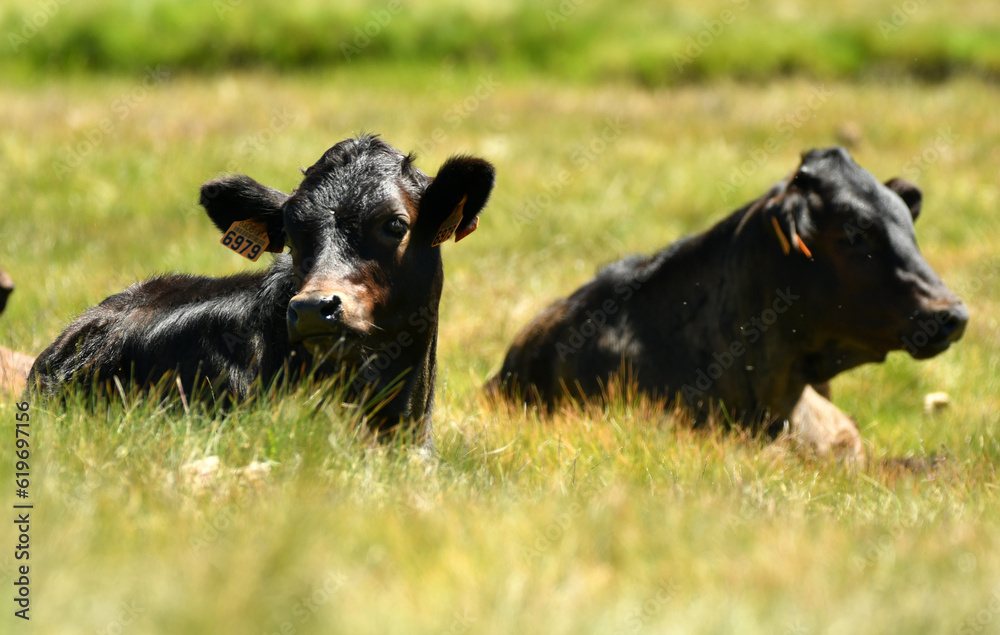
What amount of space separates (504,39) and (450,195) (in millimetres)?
20343

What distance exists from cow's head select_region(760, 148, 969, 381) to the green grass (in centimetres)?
1630

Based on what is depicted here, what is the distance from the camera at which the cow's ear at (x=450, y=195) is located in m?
5.42

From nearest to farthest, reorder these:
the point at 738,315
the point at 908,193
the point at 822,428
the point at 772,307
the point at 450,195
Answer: the point at 450,195 < the point at 772,307 < the point at 738,315 < the point at 822,428 < the point at 908,193

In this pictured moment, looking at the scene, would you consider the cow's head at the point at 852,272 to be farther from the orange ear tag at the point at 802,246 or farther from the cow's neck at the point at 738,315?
the cow's neck at the point at 738,315

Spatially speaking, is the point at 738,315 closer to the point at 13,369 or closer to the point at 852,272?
the point at 852,272

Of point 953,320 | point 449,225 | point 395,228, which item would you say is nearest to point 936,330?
point 953,320

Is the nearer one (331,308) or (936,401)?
(331,308)

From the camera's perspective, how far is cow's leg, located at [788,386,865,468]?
708 cm

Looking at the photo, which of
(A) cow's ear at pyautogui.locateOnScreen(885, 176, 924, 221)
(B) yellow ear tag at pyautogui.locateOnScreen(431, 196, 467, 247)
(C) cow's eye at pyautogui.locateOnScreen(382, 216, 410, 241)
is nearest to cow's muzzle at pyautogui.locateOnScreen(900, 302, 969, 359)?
(A) cow's ear at pyautogui.locateOnScreen(885, 176, 924, 221)

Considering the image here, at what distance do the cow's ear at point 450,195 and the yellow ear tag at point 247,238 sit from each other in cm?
85

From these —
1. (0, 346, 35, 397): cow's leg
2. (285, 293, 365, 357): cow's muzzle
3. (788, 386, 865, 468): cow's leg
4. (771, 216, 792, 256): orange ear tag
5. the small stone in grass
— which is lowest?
the small stone in grass

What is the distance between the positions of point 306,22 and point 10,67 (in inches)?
242

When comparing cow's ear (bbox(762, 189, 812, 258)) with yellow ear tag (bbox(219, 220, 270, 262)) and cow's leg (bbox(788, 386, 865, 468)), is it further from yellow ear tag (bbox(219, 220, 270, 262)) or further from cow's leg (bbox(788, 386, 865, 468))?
yellow ear tag (bbox(219, 220, 270, 262))

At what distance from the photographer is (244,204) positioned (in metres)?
5.64
